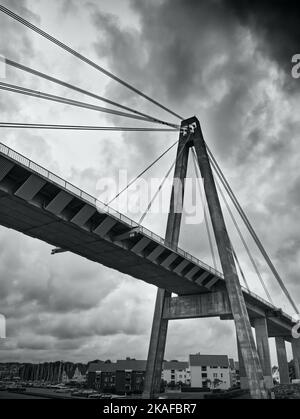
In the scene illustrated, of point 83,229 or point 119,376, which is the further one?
point 119,376

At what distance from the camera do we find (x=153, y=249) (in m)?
32.5

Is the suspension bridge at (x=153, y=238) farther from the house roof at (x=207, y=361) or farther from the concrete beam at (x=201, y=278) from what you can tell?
the house roof at (x=207, y=361)

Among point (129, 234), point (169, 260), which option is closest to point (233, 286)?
point (169, 260)

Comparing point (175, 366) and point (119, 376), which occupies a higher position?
point (175, 366)

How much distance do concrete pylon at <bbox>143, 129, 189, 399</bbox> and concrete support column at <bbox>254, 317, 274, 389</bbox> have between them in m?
18.8

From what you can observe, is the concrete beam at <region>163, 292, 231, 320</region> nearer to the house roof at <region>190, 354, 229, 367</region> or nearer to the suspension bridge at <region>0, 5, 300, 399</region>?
the suspension bridge at <region>0, 5, 300, 399</region>

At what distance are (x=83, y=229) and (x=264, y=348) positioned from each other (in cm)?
3904

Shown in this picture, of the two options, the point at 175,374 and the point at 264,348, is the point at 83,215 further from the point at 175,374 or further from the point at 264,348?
the point at 175,374

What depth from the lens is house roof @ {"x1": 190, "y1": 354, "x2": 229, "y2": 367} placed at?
3866 inches

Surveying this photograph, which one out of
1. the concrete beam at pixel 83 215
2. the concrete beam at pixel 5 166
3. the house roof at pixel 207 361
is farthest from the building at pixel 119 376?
the concrete beam at pixel 5 166

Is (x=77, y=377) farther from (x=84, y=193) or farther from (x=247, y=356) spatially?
(x=84, y=193)

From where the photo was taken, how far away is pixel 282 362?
8369 cm

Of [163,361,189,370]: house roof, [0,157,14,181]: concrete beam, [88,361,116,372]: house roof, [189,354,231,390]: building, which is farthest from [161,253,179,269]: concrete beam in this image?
[163,361,189,370]: house roof

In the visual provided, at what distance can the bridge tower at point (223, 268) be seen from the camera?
3434 centimetres
